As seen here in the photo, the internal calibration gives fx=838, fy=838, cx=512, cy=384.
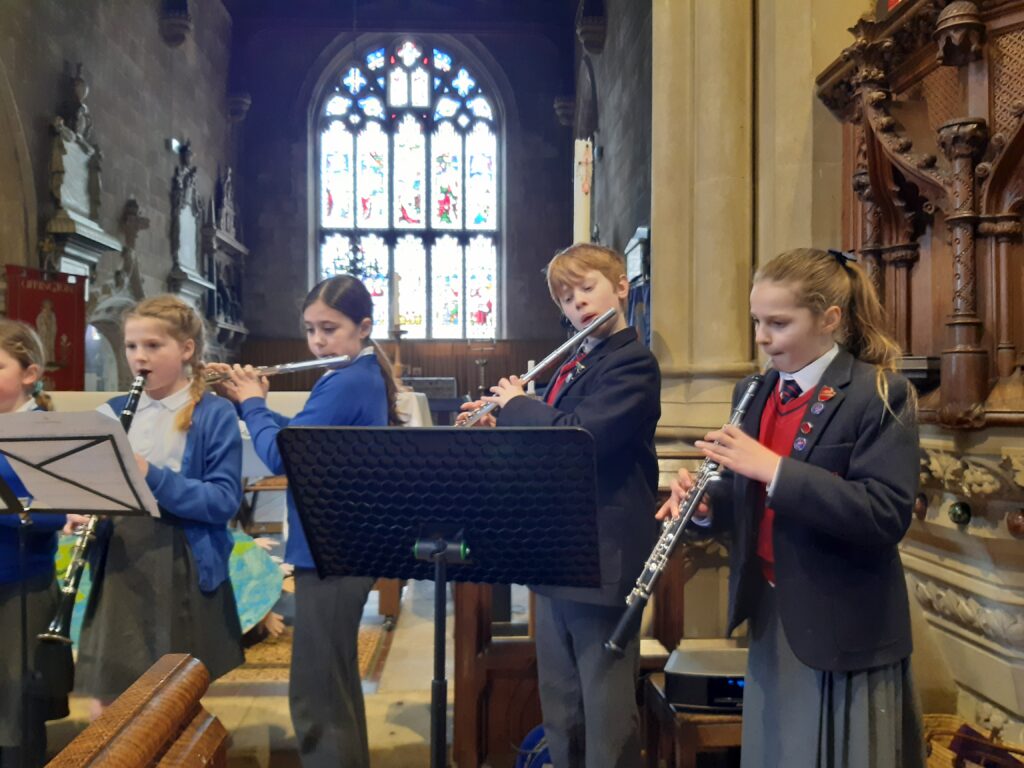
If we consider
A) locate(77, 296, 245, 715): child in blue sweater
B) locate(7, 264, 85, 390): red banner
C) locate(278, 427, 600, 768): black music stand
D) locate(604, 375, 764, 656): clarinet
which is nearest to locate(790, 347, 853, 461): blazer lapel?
locate(604, 375, 764, 656): clarinet

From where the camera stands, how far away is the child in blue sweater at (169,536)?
194cm

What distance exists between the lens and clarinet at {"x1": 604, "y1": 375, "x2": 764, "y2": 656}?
5.18 ft

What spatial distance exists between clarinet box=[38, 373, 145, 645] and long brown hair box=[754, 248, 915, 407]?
149 cm

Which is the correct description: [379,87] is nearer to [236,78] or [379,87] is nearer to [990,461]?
[236,78]

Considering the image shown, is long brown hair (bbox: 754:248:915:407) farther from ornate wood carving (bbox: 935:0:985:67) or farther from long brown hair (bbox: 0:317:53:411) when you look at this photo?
long brown hair (bbox: 0:317:53:411)

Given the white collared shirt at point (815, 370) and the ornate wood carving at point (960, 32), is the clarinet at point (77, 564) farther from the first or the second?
the ornate wood carving at point (960, 32)

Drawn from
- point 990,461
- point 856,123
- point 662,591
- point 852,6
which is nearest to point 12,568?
point 662,591

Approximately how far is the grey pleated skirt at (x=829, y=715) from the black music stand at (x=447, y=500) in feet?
1.26

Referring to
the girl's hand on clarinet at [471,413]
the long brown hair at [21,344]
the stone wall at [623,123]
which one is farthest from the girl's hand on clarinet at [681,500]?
the stone wall at [623,123]

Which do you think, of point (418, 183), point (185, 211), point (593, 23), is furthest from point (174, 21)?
point (593, 23)

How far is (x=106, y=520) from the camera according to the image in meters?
2.04

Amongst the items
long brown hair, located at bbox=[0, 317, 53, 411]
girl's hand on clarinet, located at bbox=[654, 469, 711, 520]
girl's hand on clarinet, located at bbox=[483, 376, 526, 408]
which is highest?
long brown hair, located at bbox=[0, 317, 53, 411]

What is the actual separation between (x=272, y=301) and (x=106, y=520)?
1262cm

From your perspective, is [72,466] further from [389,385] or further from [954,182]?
[954,182]
